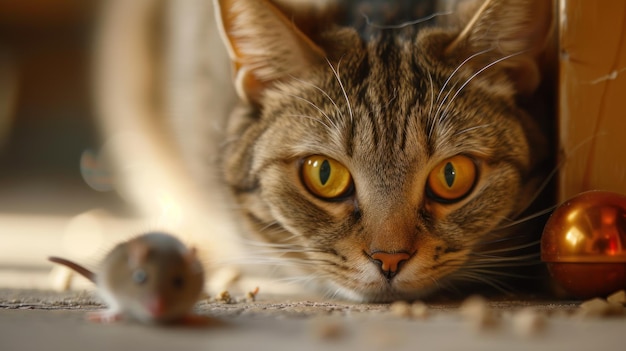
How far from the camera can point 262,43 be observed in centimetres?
140

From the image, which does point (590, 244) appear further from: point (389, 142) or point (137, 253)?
point (137, 253)

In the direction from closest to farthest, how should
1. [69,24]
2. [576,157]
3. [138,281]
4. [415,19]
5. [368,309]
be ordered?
[138,281] → [368,309] → [576,157] → [415,19] → [69,24]

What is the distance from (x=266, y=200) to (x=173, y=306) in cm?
54

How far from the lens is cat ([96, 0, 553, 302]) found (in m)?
1.24

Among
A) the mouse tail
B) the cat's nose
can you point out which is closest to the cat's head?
the cat's nose

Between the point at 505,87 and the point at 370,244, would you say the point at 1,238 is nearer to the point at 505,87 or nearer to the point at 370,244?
the point at 370,244

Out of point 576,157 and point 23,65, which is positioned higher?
point 23,65

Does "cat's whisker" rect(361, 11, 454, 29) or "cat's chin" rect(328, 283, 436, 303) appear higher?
"cat's whisker" rect(361, 11, 454, 29)

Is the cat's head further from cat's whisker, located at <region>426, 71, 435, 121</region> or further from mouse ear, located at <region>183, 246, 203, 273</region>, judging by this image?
mouse ear, located at <region>183, 246, 203, 273</region>

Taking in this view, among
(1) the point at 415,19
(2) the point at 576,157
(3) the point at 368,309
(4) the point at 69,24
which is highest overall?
(4) the point at 69,24

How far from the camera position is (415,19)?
5.31 feet

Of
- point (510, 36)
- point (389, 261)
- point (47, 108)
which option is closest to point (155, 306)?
point (389, 261)

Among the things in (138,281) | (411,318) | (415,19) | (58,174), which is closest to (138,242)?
(138,281)

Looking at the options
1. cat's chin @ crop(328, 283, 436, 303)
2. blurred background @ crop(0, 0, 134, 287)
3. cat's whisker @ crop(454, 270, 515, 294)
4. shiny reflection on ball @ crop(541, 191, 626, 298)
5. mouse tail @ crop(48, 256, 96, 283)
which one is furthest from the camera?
blurred background @ crop(0, 0, 134, 287)
